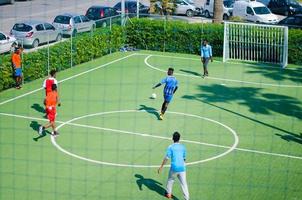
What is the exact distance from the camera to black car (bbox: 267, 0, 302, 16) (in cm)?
4258

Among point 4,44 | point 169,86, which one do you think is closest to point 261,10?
point 4,44

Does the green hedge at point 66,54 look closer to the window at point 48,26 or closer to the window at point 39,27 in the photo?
the window at point 39,27

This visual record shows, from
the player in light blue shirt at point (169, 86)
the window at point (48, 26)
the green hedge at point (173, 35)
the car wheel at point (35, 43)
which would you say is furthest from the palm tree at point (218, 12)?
the player in light blue shirt at point (169, 86)

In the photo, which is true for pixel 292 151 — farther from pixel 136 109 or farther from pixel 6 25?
pixel 6 25

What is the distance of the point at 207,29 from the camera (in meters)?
28.9

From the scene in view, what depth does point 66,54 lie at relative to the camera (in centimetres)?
2530

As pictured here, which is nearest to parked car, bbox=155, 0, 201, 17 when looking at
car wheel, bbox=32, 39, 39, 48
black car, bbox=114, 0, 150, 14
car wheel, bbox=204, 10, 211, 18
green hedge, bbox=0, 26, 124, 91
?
car wheel, bbox=204, 10, 211, 18

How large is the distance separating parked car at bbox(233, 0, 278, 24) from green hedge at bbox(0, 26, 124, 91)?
12062mm

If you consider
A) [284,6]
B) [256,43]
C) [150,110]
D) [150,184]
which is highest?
[284,6]

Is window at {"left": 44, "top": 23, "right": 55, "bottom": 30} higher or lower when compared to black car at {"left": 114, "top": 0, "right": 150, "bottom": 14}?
lower

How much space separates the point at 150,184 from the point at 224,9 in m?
28.2

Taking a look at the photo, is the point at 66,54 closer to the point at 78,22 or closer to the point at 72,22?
the point at 72,22

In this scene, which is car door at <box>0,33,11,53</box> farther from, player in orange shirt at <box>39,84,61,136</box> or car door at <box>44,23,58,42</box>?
player in orange shirt at <box>39,84,61,136</box>

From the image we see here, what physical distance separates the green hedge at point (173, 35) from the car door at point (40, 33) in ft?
14.4
